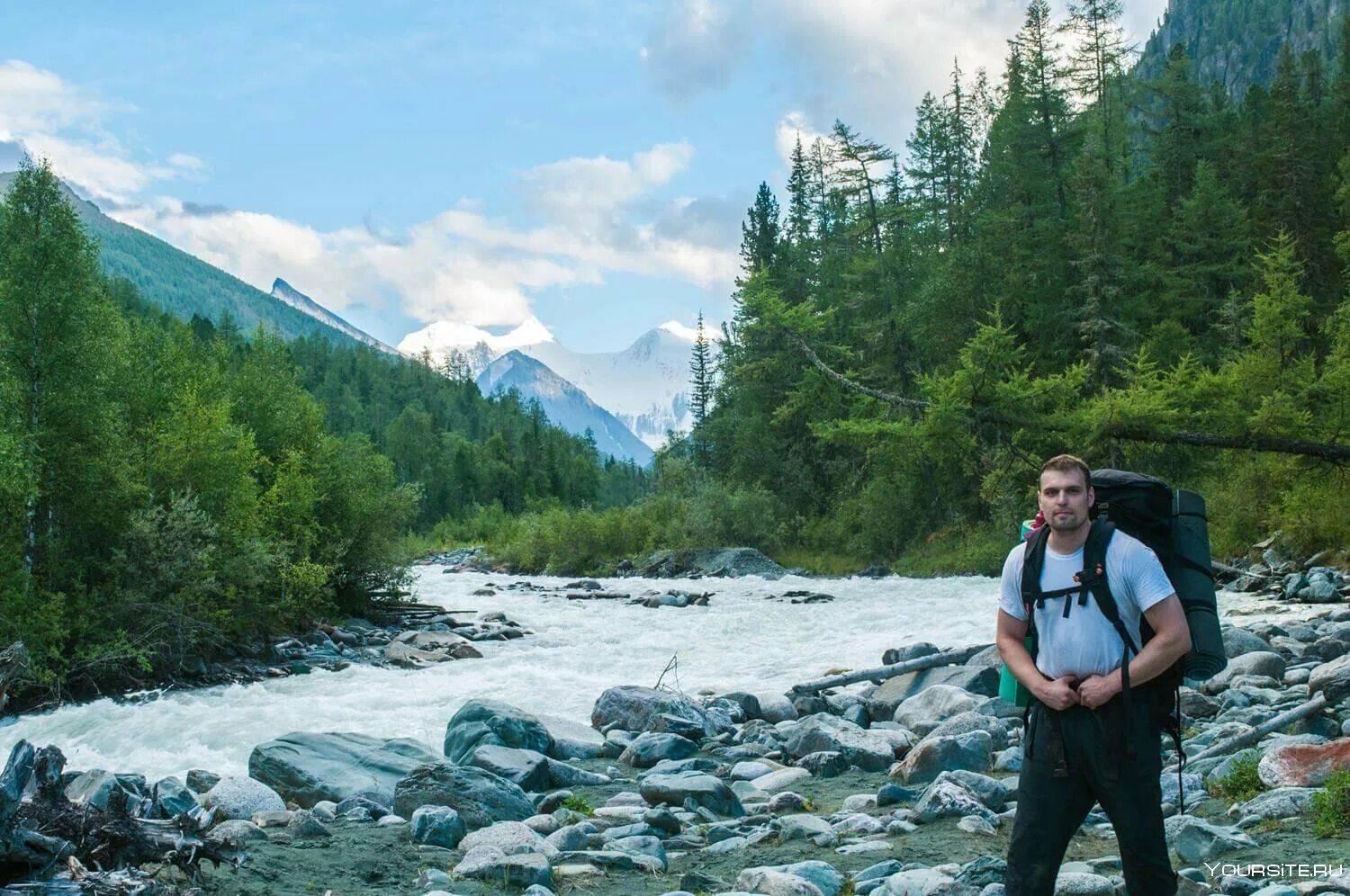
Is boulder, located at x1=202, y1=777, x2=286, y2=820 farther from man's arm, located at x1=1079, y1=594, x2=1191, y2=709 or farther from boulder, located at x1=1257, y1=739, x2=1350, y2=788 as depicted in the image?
boulder, located at x1=1257, y1=739, x2=1350, y2=788

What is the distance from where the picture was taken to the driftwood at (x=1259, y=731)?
8.75 metres

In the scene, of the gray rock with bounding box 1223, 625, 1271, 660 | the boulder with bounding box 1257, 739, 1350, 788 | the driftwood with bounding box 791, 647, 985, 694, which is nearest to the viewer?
the boulder with bounding box 1257, 739, 1350, 788

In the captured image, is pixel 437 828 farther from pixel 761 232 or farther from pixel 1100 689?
pixel 761 232

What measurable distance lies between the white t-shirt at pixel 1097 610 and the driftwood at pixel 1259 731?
211 inches

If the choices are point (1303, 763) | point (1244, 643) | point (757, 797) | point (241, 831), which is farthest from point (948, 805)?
point (1244, 643)

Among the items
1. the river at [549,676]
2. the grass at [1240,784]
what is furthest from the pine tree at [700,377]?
the grass at [1240,784]

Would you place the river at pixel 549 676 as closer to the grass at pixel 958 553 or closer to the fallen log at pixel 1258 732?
the grass at pixel 958 553

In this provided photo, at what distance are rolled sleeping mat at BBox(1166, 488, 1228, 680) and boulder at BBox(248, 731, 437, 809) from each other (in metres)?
7.09

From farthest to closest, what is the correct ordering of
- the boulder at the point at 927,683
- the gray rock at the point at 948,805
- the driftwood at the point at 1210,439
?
the driftwood at the point at 1210,439 → the boulder at the point at 927,683 → the gray rock at the point at 948,805

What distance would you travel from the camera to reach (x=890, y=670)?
14656 mm

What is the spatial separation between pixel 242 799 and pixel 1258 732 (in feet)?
28.3

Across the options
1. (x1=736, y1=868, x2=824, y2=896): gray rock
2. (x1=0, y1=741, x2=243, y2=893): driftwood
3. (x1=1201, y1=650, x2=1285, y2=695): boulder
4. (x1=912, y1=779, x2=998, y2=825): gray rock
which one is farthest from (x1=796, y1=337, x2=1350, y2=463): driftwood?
(x1=0, y1=741, x2=243, y2=893): driftwood

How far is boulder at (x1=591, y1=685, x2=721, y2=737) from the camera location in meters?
12.6

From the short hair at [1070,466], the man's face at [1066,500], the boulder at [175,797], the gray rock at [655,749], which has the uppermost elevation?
the short hair at [1070,466]
